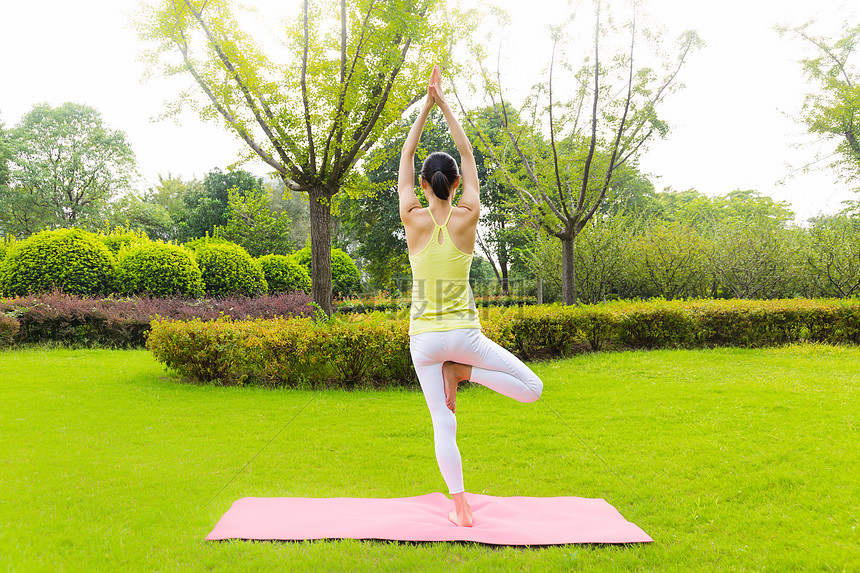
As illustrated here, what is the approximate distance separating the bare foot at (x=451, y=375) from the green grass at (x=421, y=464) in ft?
2.88

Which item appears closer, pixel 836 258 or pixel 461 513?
pixel 461 513

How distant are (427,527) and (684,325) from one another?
394 inches

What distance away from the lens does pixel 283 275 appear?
54.8ft

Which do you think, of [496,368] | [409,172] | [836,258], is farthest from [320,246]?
[836,258]

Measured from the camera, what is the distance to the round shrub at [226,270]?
48.2 feet

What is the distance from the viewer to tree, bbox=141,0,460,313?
834 cm

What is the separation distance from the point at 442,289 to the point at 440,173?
0.76 meters

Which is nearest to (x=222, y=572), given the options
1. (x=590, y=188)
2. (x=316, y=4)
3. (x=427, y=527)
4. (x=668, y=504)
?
(x=427, y=527)

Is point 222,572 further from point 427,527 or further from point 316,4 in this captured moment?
point 316,4

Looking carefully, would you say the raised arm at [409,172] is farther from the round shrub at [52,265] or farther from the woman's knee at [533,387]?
the round shrub at [52,265]

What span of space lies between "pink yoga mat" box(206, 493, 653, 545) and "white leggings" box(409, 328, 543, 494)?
1.22 ft

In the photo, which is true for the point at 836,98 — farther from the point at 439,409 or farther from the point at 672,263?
the point at 439,409

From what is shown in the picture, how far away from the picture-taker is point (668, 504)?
11.8ft

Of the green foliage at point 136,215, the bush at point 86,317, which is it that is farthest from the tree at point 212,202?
the bush at point 86,317
